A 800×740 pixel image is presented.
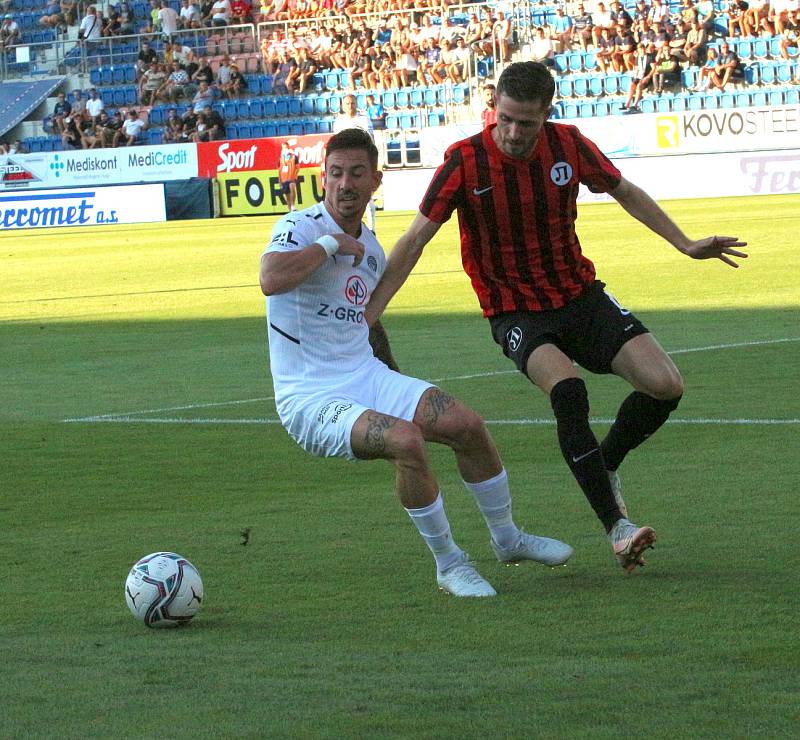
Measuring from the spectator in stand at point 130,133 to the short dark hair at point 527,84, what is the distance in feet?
125

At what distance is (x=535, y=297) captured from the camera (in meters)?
6.26

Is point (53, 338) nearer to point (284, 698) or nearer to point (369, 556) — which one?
point (369, 556)

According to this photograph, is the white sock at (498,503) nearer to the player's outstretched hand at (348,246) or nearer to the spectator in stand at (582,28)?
the player's outstretched hand at (348,246)

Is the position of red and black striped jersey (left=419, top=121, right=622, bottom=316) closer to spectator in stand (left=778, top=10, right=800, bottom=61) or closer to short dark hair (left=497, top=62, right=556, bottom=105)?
short dark hair (left=497, top=62, right=556, bottom=105)

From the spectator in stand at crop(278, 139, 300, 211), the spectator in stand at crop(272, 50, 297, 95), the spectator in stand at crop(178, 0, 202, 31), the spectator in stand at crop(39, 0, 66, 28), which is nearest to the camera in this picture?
the spectator in stand at crop(278, 139, 300, 211)

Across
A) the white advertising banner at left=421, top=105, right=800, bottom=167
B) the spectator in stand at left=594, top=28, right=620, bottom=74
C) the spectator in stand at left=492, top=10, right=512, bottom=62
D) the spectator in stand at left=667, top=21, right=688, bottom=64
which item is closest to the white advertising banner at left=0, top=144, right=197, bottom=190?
the spectator in stand at left=492, top=10, right=512, bottom=62

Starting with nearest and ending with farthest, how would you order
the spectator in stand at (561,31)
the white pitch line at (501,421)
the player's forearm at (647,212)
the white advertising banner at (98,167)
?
the player's forearm at (647,212), the white pitch line at (501,421), the spectator in stand at (561,31), the white advertising banner at (98,167)

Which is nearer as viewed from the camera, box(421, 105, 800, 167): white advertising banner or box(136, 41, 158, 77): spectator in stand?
box(421, 105, 800, 167): white advertising banner

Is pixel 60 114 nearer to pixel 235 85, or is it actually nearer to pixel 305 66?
pixel 235 85

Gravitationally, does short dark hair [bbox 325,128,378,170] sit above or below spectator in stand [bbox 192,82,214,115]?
above

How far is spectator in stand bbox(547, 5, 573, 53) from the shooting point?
38031mm

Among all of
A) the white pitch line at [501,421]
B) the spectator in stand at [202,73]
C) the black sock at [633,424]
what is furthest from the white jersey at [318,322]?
the spectator in stand at [202,73]

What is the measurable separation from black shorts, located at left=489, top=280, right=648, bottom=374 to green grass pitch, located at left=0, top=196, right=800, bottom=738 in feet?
2.42

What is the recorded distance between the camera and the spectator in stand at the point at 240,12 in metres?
44.4
